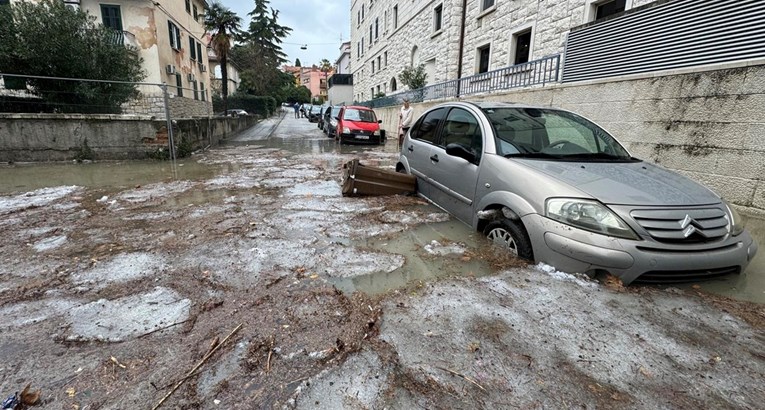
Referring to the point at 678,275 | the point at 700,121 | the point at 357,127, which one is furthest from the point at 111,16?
the point at 678,275

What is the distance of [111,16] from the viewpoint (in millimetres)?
16922

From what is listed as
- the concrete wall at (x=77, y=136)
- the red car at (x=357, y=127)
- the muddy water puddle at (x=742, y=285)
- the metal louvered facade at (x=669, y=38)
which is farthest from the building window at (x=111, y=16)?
the muddy water puddle at (x=742, y=285)

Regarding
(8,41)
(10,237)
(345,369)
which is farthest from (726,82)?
(8,41)

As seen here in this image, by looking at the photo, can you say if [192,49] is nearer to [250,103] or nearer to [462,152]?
[250,103]

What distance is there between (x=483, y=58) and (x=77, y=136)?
14.4 meters

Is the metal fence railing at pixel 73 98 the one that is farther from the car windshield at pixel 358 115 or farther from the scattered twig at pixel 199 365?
the scattered twig at pixel 199 365

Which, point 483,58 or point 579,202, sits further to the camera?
point 483,58

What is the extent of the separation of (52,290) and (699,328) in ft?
15.0

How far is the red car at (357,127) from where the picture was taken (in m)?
15.0

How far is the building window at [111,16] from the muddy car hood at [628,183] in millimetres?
21096

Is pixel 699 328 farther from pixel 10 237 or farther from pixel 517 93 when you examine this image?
pixel 517 93

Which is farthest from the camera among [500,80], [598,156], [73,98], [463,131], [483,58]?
[483,58]

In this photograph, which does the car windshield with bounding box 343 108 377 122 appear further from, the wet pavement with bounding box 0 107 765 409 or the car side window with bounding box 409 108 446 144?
the wet pavement with bounding box 0 107 765 409

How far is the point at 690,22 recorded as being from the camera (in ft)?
18.1
